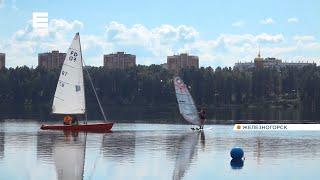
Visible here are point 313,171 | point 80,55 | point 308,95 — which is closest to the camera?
point 313,171

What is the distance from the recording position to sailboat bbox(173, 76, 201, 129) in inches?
2021

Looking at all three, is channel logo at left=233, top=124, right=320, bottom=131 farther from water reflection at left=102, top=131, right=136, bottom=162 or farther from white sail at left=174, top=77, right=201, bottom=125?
water reflection at left=102, top=131, right=136, bottom=162

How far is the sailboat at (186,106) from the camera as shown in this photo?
5134 cm

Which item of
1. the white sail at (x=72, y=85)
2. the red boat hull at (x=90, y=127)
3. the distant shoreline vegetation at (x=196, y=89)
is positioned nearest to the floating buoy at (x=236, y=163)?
the red boat hull at (x=90, y=127)

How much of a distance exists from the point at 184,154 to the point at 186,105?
22.7 meters

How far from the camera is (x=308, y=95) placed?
Answer: 177 meters

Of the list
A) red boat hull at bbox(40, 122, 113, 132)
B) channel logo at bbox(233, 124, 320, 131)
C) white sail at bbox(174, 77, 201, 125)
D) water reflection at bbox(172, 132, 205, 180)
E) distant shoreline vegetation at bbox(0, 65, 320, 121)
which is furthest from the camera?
distant shoreline vegetation at bbox(0, 65, 320, 121)

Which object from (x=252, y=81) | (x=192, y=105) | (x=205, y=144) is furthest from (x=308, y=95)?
(x=205, y=144)

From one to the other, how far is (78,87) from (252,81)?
14356cm

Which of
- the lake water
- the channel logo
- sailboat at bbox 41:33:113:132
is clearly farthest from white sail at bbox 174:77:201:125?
the lake water

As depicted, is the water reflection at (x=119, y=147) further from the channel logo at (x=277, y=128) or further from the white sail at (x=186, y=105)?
the channel logo at (x=277, y=128)

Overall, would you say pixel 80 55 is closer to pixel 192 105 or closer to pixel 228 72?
pixel 192 105

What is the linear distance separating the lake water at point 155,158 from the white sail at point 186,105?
38.2 feet

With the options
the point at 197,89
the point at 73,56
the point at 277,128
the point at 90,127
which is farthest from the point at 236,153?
the point at 197,89
